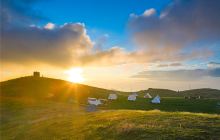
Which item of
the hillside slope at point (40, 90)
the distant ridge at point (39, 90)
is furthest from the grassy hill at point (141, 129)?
the distant ridge at point (39, 90)

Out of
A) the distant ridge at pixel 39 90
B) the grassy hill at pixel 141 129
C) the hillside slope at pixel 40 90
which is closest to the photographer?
the grassy hill at pixel 141 129

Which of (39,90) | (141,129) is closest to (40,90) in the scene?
(39,90)

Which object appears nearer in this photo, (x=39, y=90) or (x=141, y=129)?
(x=141, y=129)

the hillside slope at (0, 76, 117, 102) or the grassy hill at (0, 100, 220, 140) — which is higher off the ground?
the hillside slope at (0, 76, 117, 102)

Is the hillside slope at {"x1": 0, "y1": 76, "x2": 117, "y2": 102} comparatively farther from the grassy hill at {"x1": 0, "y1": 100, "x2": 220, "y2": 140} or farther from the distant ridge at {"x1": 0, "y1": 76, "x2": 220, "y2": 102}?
the grassy hill at {"x1": 0, "y1": 100, "x2": 220, "y2": 140}

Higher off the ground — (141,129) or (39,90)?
(39,90)

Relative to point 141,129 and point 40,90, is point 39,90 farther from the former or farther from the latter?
point 141,129

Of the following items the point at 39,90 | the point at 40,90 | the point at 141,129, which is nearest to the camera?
the point at 141,129

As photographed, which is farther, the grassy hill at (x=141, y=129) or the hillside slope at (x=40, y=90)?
the hillside slope at (x=40, y=90)

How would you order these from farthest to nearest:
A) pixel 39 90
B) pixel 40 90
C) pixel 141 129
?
pixel 40 90 < pixel 39 90 < pixel 141 129

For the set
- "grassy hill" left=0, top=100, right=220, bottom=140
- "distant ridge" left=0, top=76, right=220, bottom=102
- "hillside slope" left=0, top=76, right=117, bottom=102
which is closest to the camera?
"grassy hill" left=0, top=100, right=220, bottom=140

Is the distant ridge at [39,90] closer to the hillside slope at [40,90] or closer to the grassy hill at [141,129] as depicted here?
the hillside slope at [40,90]

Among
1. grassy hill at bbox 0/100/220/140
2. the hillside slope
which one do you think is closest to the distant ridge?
the hillside slope

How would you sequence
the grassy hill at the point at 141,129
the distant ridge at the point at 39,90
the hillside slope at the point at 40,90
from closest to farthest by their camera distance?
the grassy hill at the point at 141,129, the hillside slope at the point at 40,90, the distant ridge at the point at 39,90
